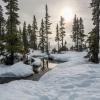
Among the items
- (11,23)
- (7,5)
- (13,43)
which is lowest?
(13,43)

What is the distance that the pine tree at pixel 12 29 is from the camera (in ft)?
97.3

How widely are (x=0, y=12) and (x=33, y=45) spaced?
2580cm

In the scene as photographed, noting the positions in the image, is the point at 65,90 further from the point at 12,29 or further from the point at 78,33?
the point at 78,33

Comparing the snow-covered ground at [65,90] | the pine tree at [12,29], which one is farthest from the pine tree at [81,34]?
the snow-covered ground at [65,90]

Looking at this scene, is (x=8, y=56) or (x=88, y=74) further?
(x=8, y=56)

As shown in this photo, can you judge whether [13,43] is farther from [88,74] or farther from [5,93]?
[5,93]

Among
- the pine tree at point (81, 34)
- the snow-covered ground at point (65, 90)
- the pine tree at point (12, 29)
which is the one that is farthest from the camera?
the pine tree at point (81, 34)

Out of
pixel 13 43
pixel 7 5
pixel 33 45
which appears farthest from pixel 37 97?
pixel 33 45

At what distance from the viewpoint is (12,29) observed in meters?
30.5

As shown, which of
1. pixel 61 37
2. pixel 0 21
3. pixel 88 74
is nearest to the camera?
pixel 88 74

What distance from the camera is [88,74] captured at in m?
15.0

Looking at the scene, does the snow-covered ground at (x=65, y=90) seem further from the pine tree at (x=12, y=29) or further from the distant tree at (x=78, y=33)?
the distant tree at (x=78, y=33)

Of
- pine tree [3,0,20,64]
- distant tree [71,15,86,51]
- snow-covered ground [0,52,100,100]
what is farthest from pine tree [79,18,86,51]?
snow-covered ground [0,52,100,100]

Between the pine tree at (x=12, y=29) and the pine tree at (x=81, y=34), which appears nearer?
the pine tree at (x=12, y=29)
